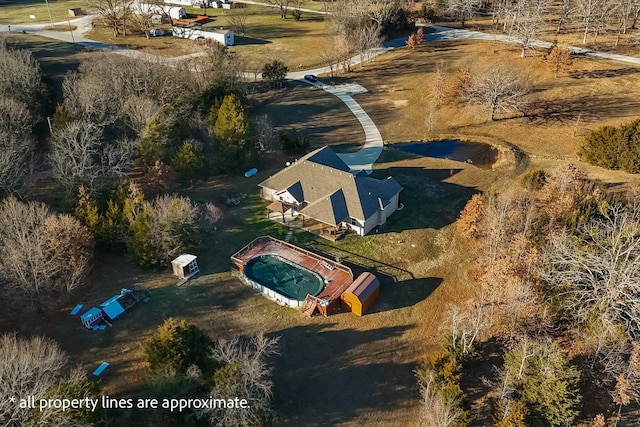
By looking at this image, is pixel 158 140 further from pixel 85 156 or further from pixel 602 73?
pixel 602 73

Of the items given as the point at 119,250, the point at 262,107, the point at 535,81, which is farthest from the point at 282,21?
the point at 119,250

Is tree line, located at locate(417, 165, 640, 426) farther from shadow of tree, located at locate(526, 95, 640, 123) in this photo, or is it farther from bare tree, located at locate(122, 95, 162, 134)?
bare tree, located at locate(122, 95, 162, 134)

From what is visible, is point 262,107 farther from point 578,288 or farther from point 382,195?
point 578,288

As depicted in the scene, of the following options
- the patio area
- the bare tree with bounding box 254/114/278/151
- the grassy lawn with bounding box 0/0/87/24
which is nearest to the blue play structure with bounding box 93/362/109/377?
the patio area

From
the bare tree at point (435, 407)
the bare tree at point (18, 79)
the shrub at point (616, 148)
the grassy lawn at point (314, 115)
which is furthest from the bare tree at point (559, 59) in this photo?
the bare tree at point (18, 79)

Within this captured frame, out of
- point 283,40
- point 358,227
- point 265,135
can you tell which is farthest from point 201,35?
point 358,227

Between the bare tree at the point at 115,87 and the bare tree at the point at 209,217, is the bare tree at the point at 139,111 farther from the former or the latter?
the bare tree at the point at 209,217
